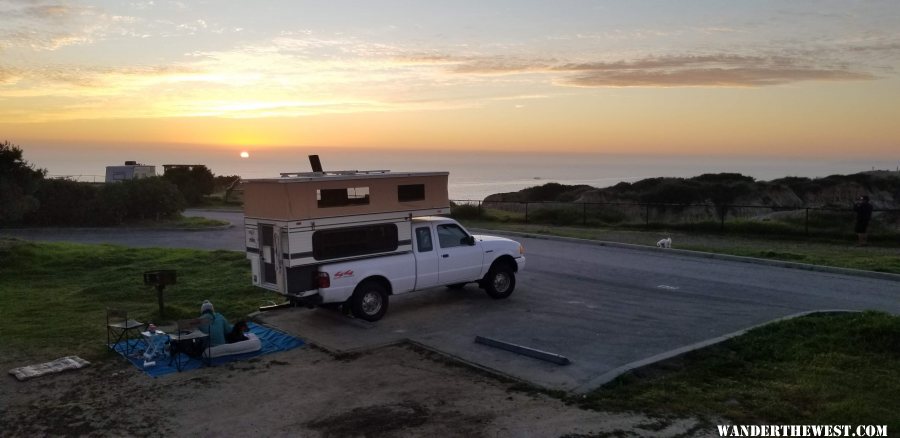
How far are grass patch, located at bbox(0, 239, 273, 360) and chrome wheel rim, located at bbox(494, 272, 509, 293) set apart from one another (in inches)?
198

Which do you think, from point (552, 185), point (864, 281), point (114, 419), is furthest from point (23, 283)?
point (552, 185)

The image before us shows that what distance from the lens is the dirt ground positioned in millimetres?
7730

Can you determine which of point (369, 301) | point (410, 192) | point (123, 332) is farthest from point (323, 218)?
point (123, 332)

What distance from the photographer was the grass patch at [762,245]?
1911 centimetres

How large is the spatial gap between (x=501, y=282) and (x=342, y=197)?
13.7 feet

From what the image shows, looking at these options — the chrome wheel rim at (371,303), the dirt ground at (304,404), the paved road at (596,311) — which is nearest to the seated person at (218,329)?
the dirt ground at (304,404)

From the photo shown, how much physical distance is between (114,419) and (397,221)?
633 cm

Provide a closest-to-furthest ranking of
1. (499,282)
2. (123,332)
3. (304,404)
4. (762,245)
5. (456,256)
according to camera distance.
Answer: (304,404), (123,332), (456,256), (499,282), (762,245)

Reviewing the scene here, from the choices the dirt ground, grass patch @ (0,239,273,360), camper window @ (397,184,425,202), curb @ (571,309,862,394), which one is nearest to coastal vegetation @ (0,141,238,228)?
grass patch @ (0,239,273,360)

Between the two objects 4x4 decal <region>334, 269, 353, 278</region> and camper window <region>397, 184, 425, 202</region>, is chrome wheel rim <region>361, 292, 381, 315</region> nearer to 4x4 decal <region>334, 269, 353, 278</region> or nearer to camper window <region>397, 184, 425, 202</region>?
4x4 decal <region>334, 269, 353, 278</region>

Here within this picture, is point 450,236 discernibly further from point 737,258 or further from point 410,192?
point 737,258

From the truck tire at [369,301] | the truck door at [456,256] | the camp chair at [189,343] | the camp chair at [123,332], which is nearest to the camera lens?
the camp chair at [189,343]

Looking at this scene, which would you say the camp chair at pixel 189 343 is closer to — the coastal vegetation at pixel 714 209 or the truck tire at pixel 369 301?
the truck tire at pixel 369 301

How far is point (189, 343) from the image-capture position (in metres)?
10.6
